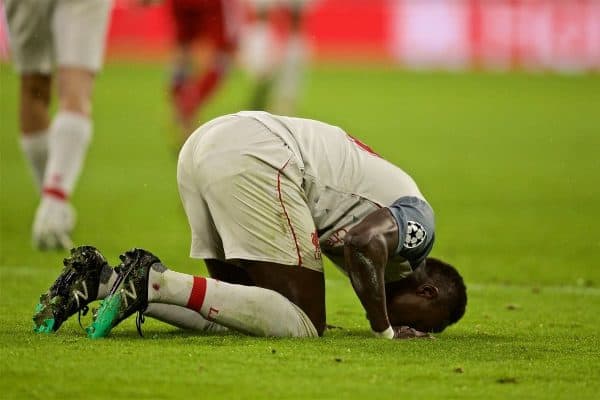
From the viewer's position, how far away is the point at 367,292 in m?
5.18

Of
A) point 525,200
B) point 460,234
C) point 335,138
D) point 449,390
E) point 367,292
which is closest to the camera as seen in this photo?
point 449,390

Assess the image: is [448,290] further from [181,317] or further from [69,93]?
[69,93]

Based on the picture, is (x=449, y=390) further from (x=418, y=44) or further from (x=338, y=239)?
(x=418, y=44)

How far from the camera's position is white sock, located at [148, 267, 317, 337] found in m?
5.16

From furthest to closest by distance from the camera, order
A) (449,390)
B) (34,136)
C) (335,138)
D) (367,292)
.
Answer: (34,136) → (335,138) → (367,292) → (449,390)

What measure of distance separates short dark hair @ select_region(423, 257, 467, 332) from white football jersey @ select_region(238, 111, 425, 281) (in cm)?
20

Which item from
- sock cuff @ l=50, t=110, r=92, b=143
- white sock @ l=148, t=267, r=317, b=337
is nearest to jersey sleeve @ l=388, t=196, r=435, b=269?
white sock @ l=148, t=267, r=317, b=337

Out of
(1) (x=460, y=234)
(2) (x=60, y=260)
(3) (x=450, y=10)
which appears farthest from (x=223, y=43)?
(3) (x=450, y=10)

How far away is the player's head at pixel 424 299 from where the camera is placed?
5527 millimetres

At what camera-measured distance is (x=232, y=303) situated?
17.2 ft

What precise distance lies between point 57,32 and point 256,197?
128 inches

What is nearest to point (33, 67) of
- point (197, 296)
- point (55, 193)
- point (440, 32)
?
point (55, 193)

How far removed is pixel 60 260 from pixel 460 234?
9.98ft

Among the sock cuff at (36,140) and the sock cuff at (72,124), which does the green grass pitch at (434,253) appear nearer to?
the sock cuff at (36,140)
